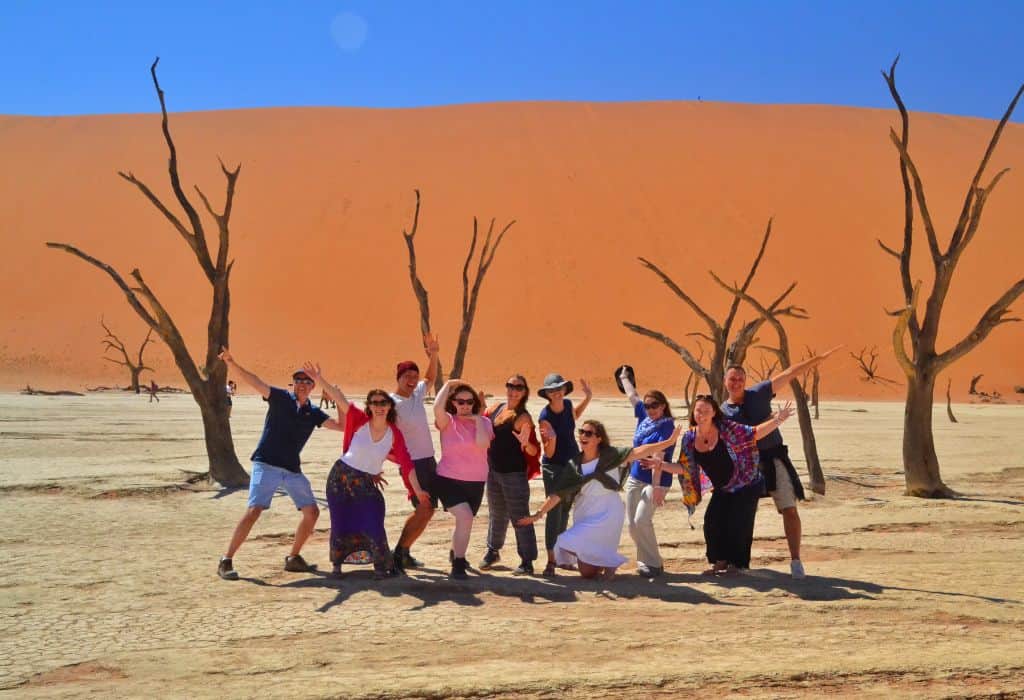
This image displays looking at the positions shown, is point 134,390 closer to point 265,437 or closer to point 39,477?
point 39,477

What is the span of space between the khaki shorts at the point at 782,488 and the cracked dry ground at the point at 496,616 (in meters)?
0.51

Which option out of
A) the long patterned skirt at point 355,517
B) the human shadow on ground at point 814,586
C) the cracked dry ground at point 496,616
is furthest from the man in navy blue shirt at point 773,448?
the long patterned skirt at point 355,517

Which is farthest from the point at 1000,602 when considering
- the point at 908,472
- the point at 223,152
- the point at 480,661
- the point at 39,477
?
the point at 223,152

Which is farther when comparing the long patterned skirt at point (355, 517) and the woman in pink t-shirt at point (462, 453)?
the woman in pink t-shirt at point (462, 453)

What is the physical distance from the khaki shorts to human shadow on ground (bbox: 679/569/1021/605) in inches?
19.1

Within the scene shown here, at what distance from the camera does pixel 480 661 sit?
198 inches

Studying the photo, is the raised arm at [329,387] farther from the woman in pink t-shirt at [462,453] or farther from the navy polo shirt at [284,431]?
the woman in pink t-shirt at [462,453]

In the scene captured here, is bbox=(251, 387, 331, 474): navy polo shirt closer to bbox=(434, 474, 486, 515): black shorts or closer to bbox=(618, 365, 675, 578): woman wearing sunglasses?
bbox=(434, 474, 486, 515): black shorts

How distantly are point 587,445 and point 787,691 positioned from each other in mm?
2884

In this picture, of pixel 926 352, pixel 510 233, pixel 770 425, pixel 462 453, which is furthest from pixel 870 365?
pixel 462 453

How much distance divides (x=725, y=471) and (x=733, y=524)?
1.27 feet

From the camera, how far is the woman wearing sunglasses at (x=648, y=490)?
23.8 feet

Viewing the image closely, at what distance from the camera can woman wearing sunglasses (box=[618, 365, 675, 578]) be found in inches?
285

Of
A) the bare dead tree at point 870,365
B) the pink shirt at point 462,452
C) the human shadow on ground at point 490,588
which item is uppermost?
the bare dead tree at point 870,365
